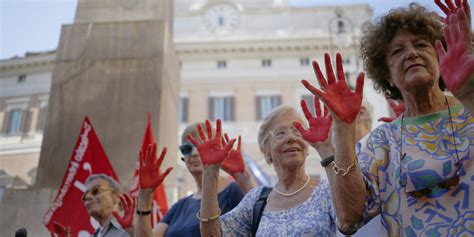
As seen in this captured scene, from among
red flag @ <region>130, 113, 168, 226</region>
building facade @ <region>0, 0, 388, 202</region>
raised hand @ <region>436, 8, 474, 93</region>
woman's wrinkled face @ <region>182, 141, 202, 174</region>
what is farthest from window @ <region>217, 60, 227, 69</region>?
raised hand @ <region>436, 8, 474, 93</region>

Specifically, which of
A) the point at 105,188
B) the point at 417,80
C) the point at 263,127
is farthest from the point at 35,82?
the point at 417,80

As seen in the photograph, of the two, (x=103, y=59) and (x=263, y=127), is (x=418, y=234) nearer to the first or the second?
(x=263, y=127)

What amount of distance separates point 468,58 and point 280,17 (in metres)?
25.5

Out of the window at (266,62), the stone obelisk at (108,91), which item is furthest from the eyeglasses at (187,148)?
the window at (266,62)

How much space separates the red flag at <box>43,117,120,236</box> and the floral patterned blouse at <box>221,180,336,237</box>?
2176mm

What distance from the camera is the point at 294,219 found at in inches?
87.7

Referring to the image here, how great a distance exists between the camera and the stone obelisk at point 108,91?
4816 millimetres

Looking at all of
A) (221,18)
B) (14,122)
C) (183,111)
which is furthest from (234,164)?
(221,18)

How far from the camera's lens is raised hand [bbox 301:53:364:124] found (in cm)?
172

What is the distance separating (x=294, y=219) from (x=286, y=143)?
439 mm

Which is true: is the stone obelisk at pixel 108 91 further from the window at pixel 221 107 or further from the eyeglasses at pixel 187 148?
the window at pixel 221 107

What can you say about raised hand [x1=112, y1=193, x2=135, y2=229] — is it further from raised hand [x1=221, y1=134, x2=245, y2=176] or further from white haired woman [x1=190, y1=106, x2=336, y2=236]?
white haired woman [x1=190, y1=106, x2=336, y2=236]

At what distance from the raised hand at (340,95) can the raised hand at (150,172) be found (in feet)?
4.17

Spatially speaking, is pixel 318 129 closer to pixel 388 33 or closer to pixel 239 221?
pixel 388 33
